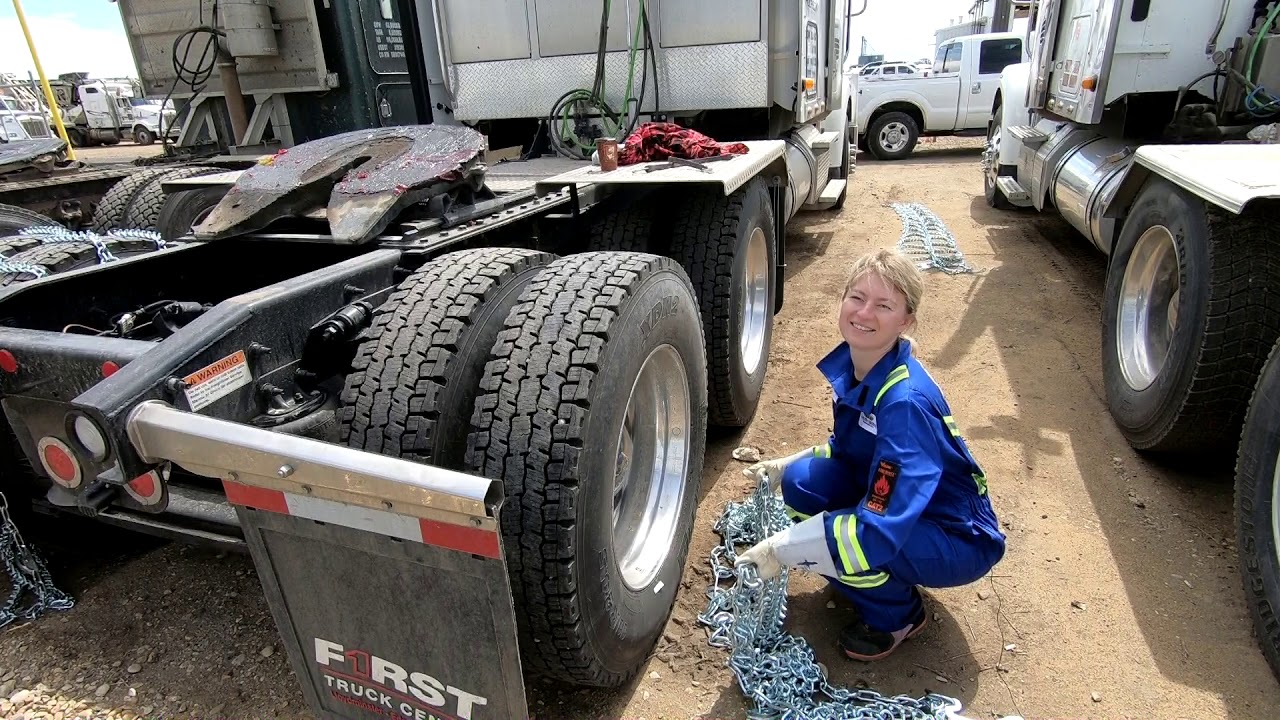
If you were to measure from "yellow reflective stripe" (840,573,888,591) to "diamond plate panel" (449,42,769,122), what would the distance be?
11.5 ft

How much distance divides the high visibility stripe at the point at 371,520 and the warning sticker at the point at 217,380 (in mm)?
265

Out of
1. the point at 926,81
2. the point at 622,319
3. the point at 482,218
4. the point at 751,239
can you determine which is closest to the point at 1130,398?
the point at 751,239

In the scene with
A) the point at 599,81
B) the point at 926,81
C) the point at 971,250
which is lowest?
the point at 971,250

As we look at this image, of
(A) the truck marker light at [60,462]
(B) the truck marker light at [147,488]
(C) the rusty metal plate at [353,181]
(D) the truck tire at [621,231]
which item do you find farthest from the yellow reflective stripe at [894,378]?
(A) the truck marker light at [60,462]

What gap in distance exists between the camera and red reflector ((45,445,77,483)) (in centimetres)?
161

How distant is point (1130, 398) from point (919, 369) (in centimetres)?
207

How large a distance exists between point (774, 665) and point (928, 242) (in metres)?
6.23

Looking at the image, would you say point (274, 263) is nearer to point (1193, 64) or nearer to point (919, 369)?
point (919, 369)

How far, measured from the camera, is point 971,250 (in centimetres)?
762

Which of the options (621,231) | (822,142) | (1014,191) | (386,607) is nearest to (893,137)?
(1014,191)

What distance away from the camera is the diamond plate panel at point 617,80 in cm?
491

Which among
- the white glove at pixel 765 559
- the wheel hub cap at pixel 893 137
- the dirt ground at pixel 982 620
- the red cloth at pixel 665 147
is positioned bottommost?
the wheel hub cap at pixel 893 137

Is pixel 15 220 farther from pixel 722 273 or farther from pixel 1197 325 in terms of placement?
pixel 1197 325

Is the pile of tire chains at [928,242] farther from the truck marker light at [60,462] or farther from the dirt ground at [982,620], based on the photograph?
the truck marker light at [60,462]
